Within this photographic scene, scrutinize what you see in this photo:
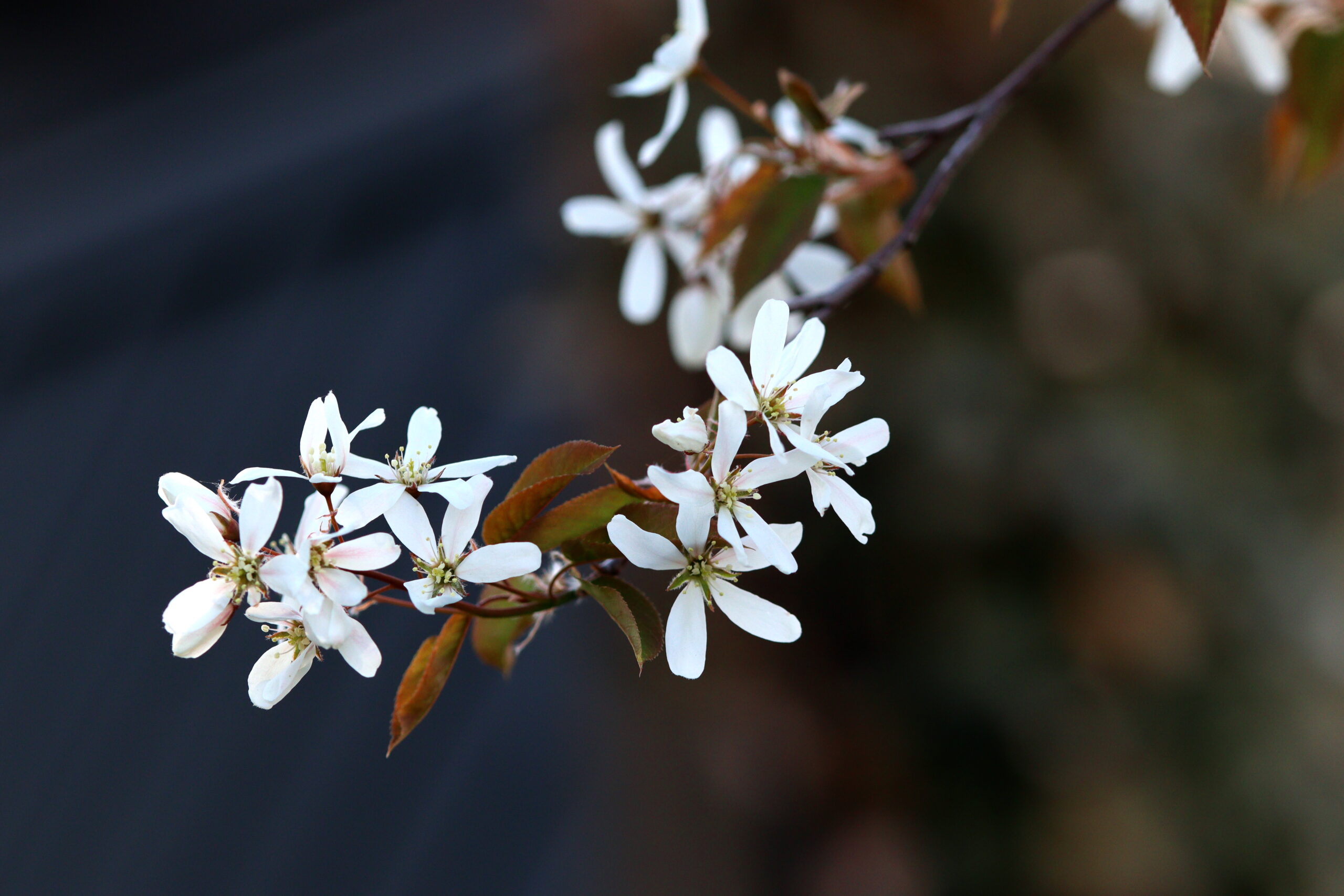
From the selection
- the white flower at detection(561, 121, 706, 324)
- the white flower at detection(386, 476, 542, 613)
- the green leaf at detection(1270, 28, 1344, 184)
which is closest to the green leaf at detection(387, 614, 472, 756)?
the white flower at detection(386, 476, 542, 613)

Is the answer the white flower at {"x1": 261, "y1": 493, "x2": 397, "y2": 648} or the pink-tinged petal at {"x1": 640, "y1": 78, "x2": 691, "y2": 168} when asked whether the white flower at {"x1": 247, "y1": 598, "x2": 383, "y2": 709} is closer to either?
the white flower at {"x1": 261, "y1": 493, "x2": 397, "y2": 648}

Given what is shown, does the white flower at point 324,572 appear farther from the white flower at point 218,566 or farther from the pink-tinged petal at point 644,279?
the pink-tinged petal at point 644,279

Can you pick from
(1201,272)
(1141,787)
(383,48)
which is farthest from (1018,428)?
(383,48)

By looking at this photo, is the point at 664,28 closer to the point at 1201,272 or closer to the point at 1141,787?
the point at 1201,272

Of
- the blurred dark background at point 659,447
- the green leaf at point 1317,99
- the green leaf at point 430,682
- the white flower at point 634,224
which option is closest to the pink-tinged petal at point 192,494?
the green leaf at point 430,682

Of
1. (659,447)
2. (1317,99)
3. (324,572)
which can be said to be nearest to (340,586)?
(324,572)
